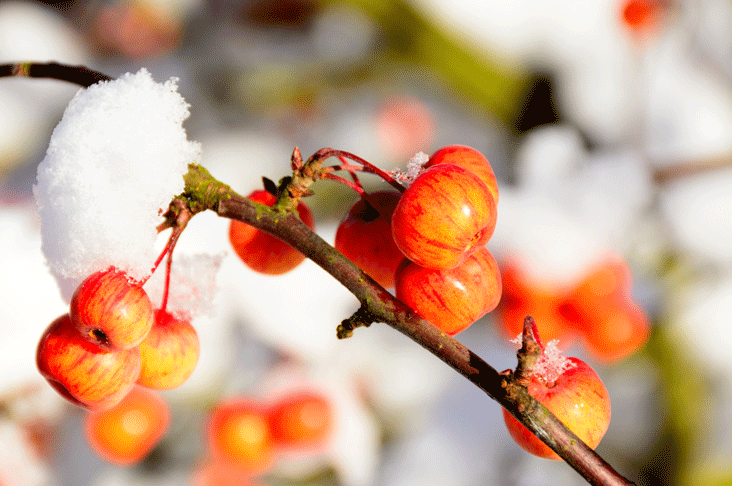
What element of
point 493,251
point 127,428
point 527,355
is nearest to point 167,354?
point 527,355

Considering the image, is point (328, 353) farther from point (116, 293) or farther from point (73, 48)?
point (73, 48)

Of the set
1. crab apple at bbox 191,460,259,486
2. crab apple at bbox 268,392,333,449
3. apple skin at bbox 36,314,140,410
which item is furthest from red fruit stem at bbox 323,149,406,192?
crab apple at bbox 191,460,259,486

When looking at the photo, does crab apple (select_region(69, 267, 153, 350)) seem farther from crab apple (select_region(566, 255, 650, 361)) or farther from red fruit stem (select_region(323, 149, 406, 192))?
crab apple (select_region(566, 255, 650, 361))

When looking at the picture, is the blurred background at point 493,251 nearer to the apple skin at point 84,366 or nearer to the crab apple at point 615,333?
the crab apple at point 615,333

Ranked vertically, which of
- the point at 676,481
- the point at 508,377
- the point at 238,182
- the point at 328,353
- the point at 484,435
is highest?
the point at 238,182

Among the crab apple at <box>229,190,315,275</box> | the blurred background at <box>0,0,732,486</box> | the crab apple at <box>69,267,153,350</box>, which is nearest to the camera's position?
the crab apple at <box>69,267,153,350</box>

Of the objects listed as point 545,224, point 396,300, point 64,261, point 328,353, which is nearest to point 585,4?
point 545,224
